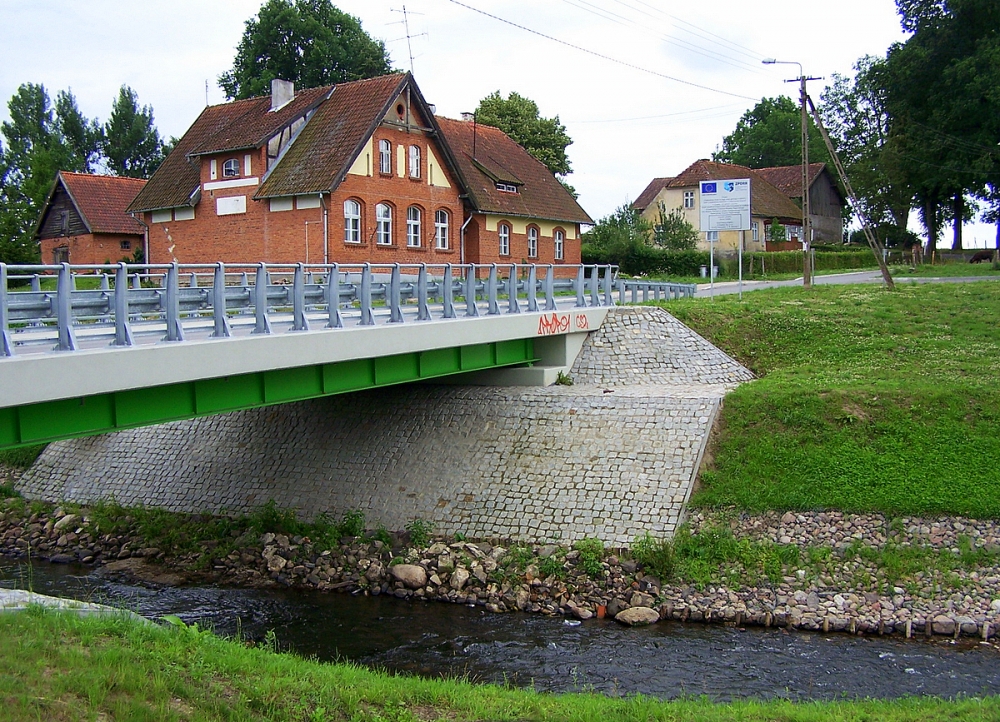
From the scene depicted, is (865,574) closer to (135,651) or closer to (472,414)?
(472,414)

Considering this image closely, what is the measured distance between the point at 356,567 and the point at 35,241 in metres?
43.8

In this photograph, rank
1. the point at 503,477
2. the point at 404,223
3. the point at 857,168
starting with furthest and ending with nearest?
the point at 857,168 < the point at 404,223 < the point at 503,477

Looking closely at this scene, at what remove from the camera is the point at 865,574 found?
1702 cm

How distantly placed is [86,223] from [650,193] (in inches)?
1743

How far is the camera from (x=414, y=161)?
1491 inches

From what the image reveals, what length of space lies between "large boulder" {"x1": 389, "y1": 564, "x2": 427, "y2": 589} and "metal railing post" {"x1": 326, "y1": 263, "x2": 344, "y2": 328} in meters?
4.82

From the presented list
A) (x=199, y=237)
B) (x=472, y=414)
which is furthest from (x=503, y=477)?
(x=199, y=237)

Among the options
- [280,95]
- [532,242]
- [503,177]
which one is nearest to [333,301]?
[280,95]

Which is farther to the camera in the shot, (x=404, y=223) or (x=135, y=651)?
(x=404, y=223)

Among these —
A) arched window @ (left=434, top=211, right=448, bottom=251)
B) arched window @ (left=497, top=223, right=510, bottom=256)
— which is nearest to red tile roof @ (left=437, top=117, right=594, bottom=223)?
arched window @ (left=497, top=223, right=510, bottom=256)

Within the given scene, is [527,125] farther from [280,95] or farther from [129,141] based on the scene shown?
[129,141]

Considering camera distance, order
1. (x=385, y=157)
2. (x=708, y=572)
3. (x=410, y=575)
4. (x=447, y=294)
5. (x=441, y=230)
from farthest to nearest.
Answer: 1. (x=441, y=230)
2. (x=385, y=157)
3. (x=447, y=294)
4. (x=410, y=575)
5. (x=708, y=572)

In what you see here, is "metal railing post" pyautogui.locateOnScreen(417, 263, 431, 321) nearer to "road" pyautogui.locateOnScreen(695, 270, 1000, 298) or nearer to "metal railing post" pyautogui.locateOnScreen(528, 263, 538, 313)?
"metal railing post" pyautogui.locateOnScreen(528, 263, 538, 313)

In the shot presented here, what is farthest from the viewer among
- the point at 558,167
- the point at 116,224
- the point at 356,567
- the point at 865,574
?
the point at 558,167
